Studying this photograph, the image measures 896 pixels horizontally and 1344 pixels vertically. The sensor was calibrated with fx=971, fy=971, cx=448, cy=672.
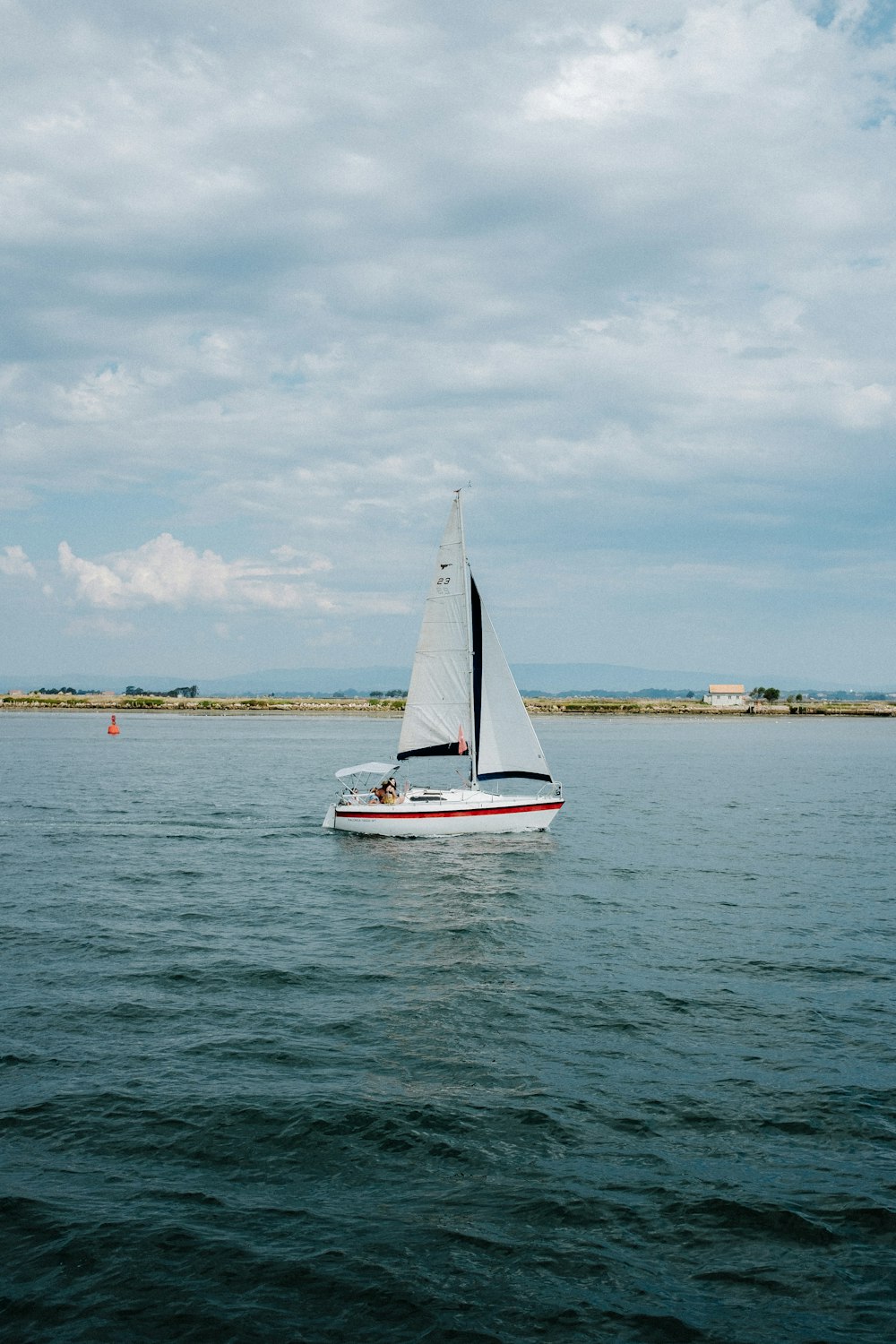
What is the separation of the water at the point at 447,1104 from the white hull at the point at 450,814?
16.7ft

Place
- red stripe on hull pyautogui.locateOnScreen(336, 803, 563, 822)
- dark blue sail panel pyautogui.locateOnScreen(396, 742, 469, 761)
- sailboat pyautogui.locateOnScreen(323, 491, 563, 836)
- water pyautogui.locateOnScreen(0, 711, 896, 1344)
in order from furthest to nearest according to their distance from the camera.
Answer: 1. dark blue sail panel pyautogui.locateOnScreen(396, 742, 469, 761)
2. sailboat pyautogui.locateOnScreen(323, 491, 563, 836)
3. red stripe on hull pyautogui.locateOnScreen(336, 803, 563, 822)
4. water pyautogui.locateOnScreen(0, 711, 896, 1344)

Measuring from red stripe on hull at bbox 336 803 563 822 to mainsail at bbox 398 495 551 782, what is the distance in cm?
145

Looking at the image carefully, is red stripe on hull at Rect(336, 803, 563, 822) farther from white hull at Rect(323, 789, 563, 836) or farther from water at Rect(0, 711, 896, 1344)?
water at Rect(0, 711, 896, 1344)

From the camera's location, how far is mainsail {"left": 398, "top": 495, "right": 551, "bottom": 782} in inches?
1681

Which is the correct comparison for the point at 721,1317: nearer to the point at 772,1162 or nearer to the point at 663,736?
the point at 772,1162

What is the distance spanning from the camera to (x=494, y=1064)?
688 inches

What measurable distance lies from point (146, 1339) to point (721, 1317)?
243 inches

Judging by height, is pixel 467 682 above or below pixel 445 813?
above

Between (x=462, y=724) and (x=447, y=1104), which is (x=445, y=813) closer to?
(x=462, y=724)

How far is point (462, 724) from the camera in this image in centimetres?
4347

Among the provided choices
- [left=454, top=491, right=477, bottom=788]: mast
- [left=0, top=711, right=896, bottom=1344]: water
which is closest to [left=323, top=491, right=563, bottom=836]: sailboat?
[left=454, top=491, right=477, bottom=788]: mast

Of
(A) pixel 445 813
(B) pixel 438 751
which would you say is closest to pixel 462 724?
(B) pixel 438 751

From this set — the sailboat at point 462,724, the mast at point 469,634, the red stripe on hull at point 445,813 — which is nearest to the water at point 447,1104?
the red stripe on hull at point 445,813

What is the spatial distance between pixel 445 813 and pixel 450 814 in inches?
9.9
